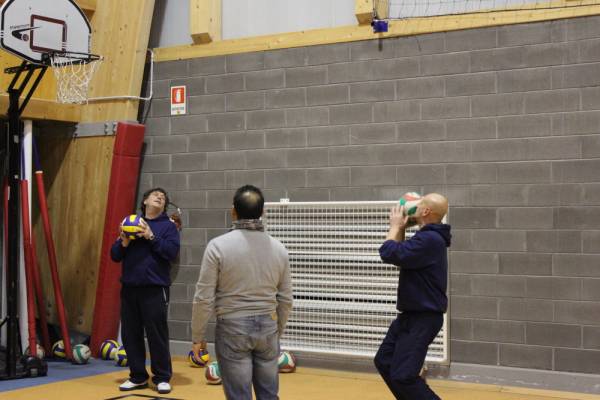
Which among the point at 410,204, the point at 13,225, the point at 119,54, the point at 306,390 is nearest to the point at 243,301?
the point at 410,204

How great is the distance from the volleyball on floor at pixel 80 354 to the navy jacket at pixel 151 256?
1231 mm

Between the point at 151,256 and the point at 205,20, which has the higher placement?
the point at 205,20

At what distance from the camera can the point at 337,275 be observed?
22.1 feet

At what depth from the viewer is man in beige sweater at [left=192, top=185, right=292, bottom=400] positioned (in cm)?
387

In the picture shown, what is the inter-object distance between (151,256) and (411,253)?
248 centimetres

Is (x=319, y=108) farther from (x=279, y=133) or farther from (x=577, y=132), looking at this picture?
(x=577, y=132)

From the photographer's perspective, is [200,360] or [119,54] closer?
[200,360]

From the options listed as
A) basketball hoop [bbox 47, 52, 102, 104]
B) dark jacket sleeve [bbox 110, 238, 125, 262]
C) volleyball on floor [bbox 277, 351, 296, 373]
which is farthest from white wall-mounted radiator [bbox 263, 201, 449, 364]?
basketball hoop [bbox 47, 52, 102, 104]

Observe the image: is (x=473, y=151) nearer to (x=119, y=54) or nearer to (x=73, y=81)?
(x=119, y=54)

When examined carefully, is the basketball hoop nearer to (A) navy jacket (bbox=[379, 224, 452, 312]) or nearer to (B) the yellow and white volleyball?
(B) the yellow and white volleyball

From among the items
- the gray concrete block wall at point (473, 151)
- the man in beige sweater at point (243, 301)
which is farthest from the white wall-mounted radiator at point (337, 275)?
the man in beige sweater at point (243, 301)

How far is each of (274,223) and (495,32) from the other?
241cm

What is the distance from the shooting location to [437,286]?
4398 millimetres

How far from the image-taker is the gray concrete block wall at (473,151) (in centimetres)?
597
